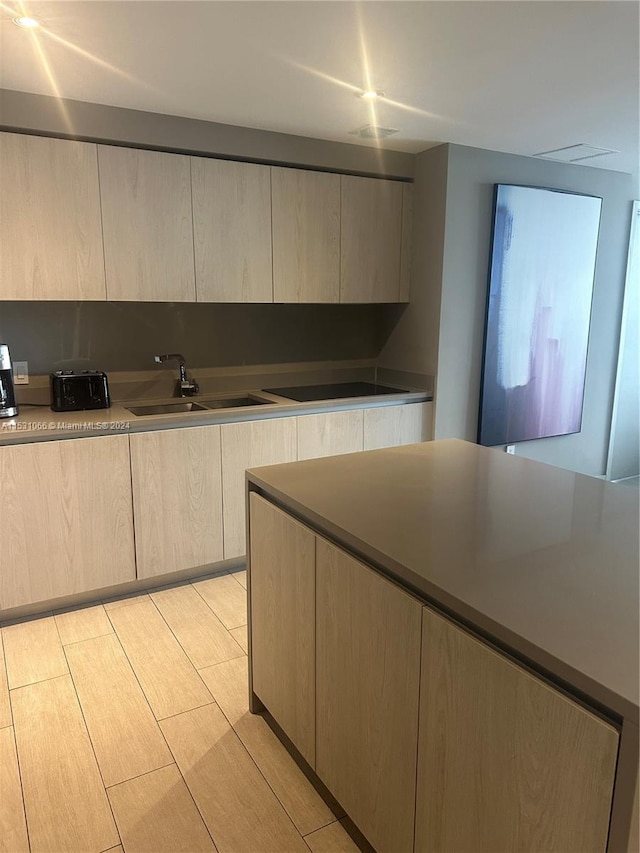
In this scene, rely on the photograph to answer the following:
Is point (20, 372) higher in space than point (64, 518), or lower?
higher

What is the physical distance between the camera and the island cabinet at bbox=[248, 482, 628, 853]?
3.21ft

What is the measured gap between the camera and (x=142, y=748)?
1.98 meters

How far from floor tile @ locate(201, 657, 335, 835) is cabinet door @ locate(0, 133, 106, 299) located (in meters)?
1.82

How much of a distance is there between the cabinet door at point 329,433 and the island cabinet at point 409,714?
4.14 ft

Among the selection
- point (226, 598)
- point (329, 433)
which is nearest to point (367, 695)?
point (226, 598)

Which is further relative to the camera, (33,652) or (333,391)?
(333,391)

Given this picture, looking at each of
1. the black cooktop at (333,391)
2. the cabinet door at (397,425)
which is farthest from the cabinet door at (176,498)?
the cabinet door at (397,425)

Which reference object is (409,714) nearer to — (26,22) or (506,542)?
(506,542)

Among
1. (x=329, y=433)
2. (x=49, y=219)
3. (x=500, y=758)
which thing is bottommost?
(x=500, y=758)

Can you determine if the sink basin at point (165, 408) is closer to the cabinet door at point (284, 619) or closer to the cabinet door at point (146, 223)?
the cabinet door at point (146, 223)

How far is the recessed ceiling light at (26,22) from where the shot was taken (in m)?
1.88

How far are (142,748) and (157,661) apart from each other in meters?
0.50

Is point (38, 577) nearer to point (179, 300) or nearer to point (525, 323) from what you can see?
point (179, 300)

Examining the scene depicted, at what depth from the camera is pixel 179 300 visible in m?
3.10
